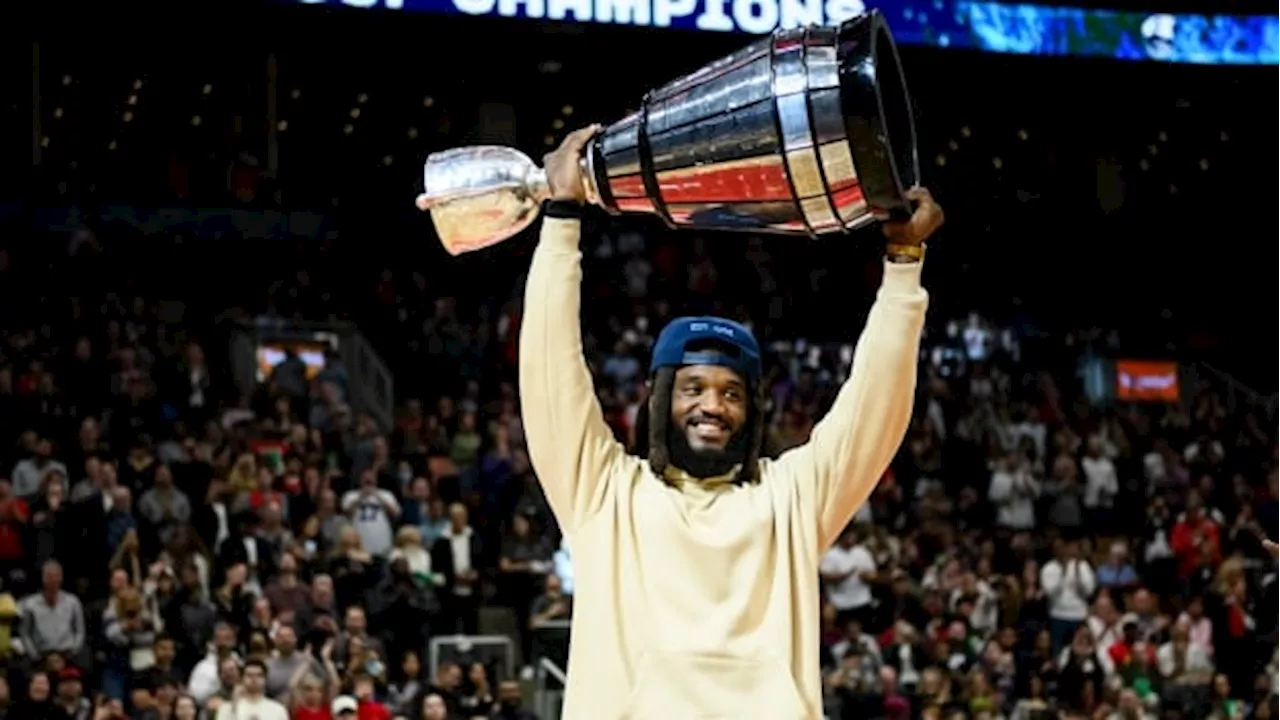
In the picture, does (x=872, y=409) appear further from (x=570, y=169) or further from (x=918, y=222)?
(x=570, y=169)

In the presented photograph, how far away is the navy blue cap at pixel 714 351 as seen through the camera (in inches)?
165

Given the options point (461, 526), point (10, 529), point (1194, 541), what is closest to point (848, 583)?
point (461, 526)

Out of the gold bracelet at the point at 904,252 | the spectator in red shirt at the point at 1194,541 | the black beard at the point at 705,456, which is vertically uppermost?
the gold bracelet at the point at 904,252

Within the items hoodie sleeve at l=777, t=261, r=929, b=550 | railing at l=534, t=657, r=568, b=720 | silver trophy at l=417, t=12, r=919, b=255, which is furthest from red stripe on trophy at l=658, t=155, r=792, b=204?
railing at l=534, t=657, r=568, b=720

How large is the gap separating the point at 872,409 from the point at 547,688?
12204 mm

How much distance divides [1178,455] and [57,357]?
1026 centimetres

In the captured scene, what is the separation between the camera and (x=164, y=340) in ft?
64.2

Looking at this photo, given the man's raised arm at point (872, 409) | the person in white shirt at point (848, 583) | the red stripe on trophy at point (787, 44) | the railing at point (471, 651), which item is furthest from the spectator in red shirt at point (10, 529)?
the red stripe on trophy at point (787, 44)

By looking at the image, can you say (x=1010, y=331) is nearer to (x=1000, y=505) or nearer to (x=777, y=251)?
(x=777, y=251)

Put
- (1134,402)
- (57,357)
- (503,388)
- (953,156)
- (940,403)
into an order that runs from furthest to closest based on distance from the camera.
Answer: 1. (953,156)
2. (1134,402)
3. (940,403)
4. (503,388)
5. (57,357)

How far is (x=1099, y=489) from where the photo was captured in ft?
69.8

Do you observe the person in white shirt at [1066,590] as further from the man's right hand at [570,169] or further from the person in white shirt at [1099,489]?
the man's right hand at [570,169]

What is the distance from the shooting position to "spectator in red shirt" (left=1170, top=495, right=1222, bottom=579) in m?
20.0

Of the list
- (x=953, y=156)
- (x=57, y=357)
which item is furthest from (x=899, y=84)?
(x=953, y=156)
